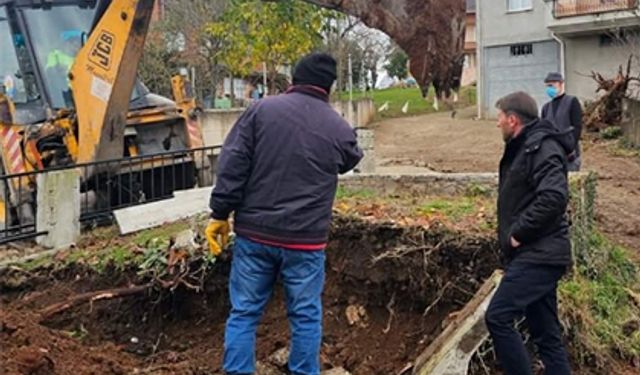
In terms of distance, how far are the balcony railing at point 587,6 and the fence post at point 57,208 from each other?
2230cm

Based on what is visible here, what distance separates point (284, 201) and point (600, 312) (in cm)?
296

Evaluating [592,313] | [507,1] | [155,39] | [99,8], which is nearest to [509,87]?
[507,1]

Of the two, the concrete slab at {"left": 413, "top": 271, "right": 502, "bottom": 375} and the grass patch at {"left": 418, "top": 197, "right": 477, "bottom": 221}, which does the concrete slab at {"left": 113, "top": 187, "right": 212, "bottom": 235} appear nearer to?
the grass patch at {"left": 418, "top": 197, "right": 477, "bottom": 221}

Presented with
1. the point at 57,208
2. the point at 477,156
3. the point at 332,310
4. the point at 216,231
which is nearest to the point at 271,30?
the point at 477,156

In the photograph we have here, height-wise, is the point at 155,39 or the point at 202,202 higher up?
the point at 155,39

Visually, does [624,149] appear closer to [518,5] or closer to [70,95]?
[70,95]

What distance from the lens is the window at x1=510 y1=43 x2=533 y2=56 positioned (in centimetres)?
3125

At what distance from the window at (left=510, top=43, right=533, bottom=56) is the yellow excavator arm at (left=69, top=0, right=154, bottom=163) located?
79.3 ft

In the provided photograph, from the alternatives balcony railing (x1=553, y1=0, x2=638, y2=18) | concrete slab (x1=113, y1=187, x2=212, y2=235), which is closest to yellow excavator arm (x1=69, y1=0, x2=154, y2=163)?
concrete slab (x1=113, y1=187, x2=212, y2=235)

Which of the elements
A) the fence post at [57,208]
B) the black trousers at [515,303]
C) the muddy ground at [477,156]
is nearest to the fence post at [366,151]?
the muddy ground at [477,156]

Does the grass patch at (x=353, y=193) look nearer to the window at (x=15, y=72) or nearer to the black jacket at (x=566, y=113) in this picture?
the black jacket at (x=566, y=113)

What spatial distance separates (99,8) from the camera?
10.0 metres

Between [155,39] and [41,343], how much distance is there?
27.7 m

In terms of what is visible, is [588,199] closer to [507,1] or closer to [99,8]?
[99,8]
